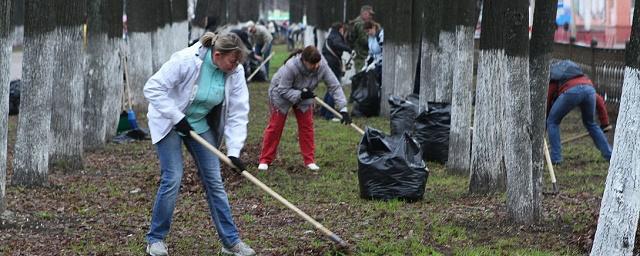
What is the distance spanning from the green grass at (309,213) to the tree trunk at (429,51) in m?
1.58

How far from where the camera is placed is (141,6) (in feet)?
63.6

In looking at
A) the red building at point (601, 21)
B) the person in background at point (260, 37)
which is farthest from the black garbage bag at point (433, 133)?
the person in background at point (260, 37)

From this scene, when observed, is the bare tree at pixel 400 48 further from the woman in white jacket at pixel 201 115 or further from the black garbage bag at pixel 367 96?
the woman in white jacket at pixel 201 115

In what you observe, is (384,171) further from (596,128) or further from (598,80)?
(598,80)

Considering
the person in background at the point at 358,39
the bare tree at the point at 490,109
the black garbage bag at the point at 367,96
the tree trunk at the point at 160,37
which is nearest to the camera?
the bare tree at the point at 490,109

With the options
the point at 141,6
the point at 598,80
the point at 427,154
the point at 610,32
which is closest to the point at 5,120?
the point at 427,154

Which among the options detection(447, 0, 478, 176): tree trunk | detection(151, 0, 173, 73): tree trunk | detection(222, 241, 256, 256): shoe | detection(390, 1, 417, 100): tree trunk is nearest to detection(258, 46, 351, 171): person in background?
detection(447, 0, 478, 176): tree trunk

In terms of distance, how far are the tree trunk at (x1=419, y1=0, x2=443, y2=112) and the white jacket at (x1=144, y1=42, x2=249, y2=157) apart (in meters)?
6.16

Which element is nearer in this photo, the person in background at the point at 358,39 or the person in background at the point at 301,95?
the person in background at the point at 301,95

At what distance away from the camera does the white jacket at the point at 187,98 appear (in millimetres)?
7047

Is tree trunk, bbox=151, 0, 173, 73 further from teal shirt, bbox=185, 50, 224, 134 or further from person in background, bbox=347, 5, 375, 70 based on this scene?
teal shirt, bbox=185, 50, 224, 134

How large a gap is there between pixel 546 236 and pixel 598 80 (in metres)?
12.5

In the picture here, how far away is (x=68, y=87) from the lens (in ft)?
38.1

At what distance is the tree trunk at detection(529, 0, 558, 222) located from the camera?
828 centimetres
